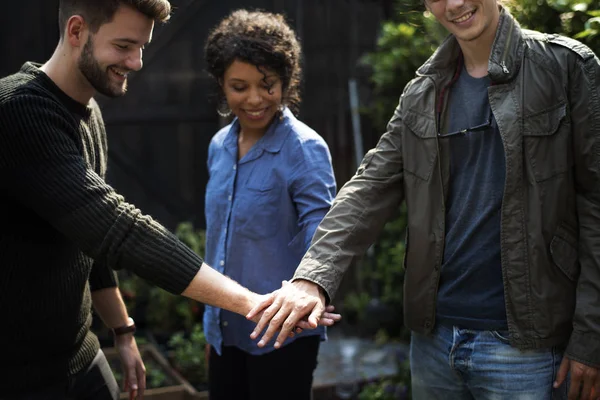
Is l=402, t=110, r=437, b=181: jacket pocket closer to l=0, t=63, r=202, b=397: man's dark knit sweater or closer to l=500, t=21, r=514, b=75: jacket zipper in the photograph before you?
l=500, t=21, r=514, b=75: jacket zipper

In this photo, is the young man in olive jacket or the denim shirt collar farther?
the denim shirt collar

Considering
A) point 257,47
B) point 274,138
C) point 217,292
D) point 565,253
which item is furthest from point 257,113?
point 565,253

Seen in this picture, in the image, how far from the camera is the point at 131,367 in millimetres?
2904

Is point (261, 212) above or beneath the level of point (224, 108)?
beneath

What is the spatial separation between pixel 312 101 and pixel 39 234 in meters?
4.35

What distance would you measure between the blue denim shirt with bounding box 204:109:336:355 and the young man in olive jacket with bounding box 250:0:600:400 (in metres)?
0.38

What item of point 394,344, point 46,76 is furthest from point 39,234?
point 394,344

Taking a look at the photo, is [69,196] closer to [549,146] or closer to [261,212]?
[261,212]

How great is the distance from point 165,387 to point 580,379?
3.10 m

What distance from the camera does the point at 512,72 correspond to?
226 cm

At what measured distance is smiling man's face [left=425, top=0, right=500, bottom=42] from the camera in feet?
7.66

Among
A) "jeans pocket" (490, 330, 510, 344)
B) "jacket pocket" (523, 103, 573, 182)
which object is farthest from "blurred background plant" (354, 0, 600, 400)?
"jeans pocket" (490, 330, 510, 344)

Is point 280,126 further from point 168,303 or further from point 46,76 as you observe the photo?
point 168,303

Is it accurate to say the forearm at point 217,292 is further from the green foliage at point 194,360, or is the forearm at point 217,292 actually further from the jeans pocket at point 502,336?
the green foliage at point 194,360
